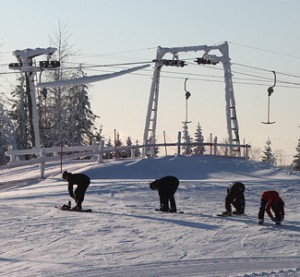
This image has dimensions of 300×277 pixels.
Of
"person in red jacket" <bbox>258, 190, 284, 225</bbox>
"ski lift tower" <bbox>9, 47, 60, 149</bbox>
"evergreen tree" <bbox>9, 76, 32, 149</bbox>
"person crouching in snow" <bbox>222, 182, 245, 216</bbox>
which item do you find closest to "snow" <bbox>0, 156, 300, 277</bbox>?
"person in red jacket" <bbox>258, 190, 284, 225</bbox>

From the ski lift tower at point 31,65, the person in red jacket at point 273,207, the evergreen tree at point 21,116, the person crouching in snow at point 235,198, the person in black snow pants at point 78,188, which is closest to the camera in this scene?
the person in red jacket at point 273,207

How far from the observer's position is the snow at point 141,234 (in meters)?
15.9

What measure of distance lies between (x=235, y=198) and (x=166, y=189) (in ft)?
6.15

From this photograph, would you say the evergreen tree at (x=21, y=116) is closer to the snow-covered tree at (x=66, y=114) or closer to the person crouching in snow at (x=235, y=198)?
the snow-covered tree at (x=66, y=114)

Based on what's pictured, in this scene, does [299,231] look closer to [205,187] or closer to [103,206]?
[103,206]

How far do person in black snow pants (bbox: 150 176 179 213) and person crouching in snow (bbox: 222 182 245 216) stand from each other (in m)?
1.49

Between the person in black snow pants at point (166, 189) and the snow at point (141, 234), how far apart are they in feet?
1.68

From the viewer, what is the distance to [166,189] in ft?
75.3

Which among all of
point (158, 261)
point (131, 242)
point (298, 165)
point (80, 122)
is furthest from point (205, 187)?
point (298, 165)

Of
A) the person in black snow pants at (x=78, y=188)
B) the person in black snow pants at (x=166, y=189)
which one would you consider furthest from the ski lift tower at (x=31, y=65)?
the person in black snow pants at (x=166, y=189)

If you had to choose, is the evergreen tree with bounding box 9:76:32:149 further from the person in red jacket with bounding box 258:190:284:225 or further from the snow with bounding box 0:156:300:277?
the person in red jacket with bounding box 258:190:284:225

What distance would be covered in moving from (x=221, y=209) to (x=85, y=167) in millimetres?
13064

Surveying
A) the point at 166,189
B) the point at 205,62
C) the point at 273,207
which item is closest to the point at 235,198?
the point at 166,189

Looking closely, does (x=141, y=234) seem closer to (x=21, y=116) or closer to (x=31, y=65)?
(x=31, y=65)
